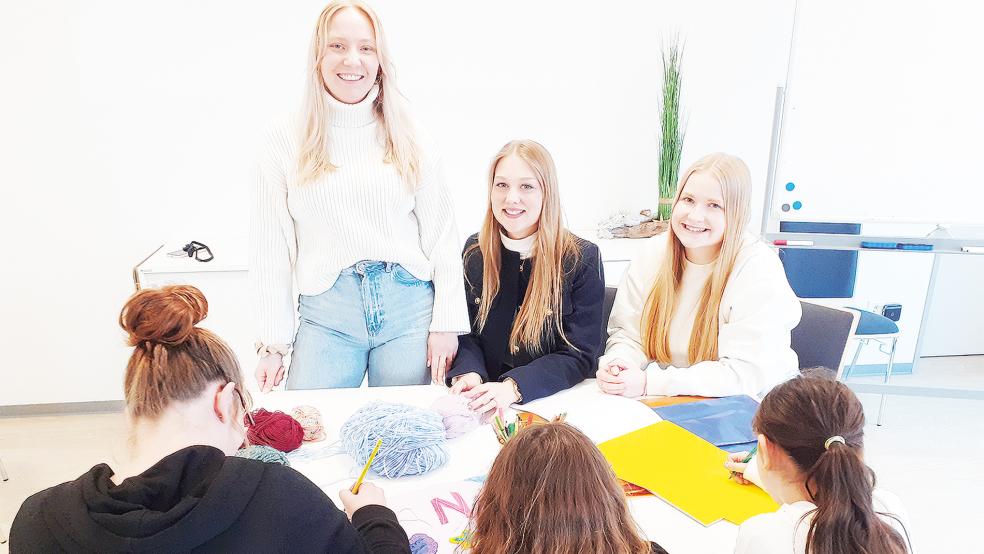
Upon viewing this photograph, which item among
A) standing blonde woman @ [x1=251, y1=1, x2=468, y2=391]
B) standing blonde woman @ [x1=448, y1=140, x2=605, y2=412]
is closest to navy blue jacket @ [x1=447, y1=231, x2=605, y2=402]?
standing blonde woman @ [x1=448, y1=140, x2=605, y2=412]

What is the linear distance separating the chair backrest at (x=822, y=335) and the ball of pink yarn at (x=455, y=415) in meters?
1.05

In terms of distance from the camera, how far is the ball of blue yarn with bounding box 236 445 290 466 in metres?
1.09

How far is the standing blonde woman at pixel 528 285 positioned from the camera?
5.36 feet

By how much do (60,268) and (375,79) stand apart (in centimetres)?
213

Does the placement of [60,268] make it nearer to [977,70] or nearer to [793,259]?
[793,259]

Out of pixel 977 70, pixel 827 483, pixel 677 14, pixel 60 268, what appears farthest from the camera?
pixel 677 14

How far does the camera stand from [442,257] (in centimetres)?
165

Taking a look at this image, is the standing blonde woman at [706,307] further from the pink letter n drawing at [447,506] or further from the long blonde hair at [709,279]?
the pink letter n drawing at [447,506]

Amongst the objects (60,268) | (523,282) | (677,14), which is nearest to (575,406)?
(523,282)

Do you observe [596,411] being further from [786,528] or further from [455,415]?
[786,528]

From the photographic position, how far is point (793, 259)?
3.05 meters

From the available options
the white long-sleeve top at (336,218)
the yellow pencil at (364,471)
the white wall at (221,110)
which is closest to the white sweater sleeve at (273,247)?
the white long-sleeve top at (336,218)

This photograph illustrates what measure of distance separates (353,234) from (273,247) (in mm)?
218

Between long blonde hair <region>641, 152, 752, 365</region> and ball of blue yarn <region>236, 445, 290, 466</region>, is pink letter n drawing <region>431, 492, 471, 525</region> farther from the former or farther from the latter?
long blonde hair <region>641, 152, 752, 365</region>
